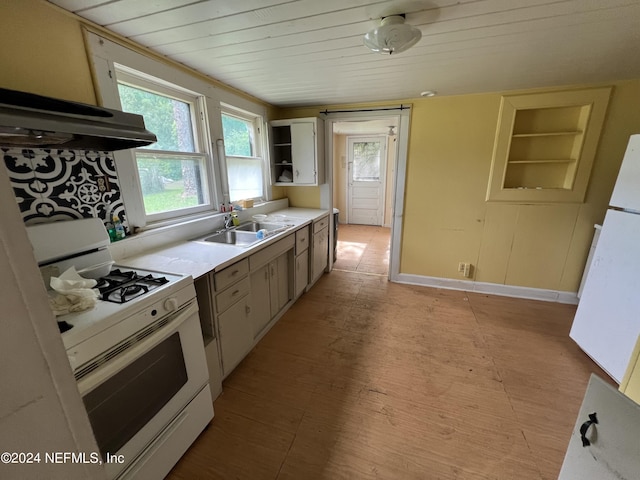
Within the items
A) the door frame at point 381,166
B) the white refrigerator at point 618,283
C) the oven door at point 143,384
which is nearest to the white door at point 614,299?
the white refrigerator at point 618,283

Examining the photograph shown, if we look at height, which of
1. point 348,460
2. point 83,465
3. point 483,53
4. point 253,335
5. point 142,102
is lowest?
point 348,460

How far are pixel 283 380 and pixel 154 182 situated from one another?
1.75m

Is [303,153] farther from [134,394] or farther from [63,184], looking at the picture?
[134,394]

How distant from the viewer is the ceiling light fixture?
4.22ft

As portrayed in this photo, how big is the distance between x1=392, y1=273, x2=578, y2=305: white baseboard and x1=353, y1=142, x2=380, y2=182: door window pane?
11.4 ft

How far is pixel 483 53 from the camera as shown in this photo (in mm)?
1717

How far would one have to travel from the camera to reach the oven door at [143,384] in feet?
3.07

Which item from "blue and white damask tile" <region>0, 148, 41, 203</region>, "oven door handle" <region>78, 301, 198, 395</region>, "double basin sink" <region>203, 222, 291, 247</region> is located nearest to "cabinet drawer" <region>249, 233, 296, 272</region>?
"double basin sink" <region>203, 222, 291, 247</region>

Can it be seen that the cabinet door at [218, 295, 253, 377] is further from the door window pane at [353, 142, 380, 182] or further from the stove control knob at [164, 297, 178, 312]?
the door window pane at [353, 142, 380, 182]

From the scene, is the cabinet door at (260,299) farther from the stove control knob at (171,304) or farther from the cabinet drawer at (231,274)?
the stove control knob at (171,304)

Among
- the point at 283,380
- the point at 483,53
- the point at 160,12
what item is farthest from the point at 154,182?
the point at 483,53

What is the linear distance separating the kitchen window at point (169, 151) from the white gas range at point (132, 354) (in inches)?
23.8

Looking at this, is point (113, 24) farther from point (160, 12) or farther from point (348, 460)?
point (348, 460)

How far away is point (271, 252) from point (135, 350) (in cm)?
123
